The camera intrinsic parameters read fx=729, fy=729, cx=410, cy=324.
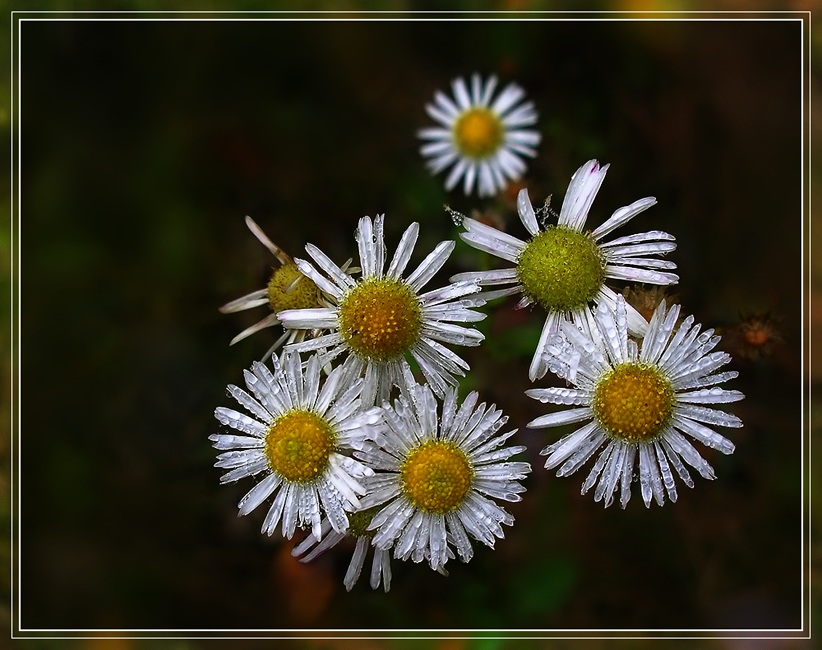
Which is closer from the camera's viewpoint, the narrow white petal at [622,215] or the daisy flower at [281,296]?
the narrow white petal at [622,215]

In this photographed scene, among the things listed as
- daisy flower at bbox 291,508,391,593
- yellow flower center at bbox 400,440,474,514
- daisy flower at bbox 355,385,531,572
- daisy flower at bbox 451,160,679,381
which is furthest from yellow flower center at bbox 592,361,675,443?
daisy flower at bbox 291,508,391,593

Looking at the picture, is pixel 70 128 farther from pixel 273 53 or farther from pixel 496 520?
pixel 496 520

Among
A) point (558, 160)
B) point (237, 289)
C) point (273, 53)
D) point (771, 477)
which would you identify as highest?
point (273, 53)

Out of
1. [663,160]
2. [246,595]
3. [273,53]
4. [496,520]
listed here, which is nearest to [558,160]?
[663,160]

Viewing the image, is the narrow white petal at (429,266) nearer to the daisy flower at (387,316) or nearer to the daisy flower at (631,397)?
the daisy flower at (387,316)

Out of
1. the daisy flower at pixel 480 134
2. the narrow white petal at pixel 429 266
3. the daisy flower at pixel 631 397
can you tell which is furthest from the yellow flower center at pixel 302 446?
the daisy flower at pixel 480 134

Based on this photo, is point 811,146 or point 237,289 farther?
point 237,289

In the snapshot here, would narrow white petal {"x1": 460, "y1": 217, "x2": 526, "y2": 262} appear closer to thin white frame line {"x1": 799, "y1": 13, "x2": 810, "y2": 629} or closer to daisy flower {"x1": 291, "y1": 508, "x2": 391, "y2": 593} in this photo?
daisy flower {"x1": 291, "y1": 508, "x2": 391, "y2": 593}
